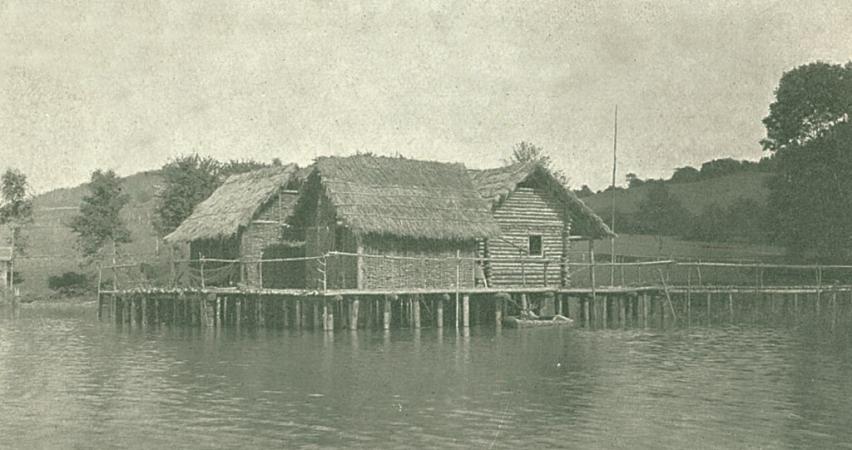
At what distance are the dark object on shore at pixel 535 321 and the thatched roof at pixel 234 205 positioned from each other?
10242 millimetres

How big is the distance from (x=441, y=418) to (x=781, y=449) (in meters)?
4.80

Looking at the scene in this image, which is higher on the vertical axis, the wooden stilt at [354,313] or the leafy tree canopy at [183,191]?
the leafy tree canopy at [183,191]

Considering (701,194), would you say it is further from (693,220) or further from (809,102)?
(809,102)

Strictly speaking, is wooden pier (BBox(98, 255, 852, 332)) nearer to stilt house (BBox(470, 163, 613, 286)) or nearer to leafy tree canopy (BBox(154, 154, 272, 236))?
stilt house (BBox(470, 163, 613, 286))

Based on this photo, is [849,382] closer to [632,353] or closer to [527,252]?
[632,353]

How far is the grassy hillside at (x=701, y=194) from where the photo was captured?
73312 mm

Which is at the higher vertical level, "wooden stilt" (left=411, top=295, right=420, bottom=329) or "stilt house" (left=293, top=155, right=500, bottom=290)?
"stilt house" (left=293, top=155, right=500, bottom=290)

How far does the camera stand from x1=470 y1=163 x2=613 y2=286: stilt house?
3600 centimetres

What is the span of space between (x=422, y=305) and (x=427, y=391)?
1809cm

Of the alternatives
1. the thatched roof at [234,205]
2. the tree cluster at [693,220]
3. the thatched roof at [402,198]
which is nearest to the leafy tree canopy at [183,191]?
the thatched roof at [234,205]

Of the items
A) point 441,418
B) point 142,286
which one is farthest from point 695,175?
point 441,418

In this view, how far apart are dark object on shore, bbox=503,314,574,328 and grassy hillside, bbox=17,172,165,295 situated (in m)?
16.1

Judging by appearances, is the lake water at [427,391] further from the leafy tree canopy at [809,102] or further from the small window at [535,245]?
the leafy tree canopy at [809,102]

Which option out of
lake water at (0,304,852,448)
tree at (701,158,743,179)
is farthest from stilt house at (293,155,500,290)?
tree at (701,158,743,179)
